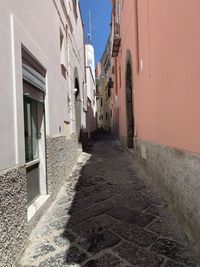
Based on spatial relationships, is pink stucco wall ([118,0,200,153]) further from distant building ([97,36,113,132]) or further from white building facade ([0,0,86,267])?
distant building ([97,36,113,132])

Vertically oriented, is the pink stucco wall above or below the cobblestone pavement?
above

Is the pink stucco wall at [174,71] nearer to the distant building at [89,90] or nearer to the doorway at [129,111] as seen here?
the doorway at [129,111]

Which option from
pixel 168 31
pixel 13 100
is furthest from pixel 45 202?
pixel 168 31

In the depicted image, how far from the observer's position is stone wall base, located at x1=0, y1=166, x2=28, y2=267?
2.14 m

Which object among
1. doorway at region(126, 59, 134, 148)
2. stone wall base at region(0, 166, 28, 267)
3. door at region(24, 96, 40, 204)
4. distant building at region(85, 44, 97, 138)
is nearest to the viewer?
stone wall base at region(0, 166, 28, 267)

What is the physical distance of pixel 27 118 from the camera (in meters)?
3.64

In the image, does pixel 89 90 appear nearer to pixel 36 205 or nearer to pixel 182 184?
pixel 36 205

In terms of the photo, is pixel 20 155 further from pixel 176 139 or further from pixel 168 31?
pixel 168 31

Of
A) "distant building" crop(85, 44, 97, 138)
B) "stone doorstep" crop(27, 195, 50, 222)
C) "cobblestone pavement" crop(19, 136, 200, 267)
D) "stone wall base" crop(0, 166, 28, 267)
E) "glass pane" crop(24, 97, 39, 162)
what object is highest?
"distant building" crop(85, 44, 97, 138)

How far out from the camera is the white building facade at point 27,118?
7.68ft

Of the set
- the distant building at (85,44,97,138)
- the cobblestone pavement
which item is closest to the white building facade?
the cobblestone pavement

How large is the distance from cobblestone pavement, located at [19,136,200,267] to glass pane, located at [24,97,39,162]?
922 millimetres

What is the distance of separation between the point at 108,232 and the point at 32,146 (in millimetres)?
1692

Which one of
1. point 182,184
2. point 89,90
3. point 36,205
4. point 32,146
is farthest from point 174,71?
point 89,90
